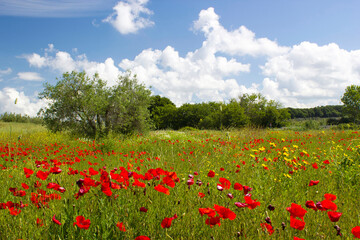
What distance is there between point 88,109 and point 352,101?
40.4 meters

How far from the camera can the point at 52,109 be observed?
13047mm

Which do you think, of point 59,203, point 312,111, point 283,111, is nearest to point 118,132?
point 59,203

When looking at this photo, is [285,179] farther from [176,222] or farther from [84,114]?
[84,114]

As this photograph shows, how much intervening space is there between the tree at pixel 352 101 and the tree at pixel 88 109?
36.8 meters

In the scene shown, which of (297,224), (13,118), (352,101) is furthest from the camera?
(352,101)

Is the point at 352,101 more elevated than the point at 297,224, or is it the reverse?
the point at 352,101

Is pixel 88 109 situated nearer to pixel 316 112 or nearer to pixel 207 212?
pixel 207 212

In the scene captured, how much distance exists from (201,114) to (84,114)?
693 inches

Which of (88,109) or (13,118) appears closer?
(88,109)

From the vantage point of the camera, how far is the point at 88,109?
13039mm

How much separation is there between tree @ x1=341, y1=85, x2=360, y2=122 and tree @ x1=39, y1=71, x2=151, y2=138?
121 ft

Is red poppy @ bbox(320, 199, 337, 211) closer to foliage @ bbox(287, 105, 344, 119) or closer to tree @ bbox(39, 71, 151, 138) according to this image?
tree @ bbox(39, 71, 151, 138)

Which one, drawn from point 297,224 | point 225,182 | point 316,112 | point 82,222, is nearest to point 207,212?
point 297,224

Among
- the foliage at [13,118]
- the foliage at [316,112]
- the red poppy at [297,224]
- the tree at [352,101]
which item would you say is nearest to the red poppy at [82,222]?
the red poppy at [297,224]
